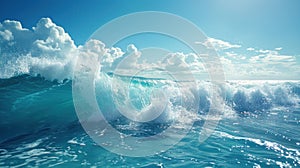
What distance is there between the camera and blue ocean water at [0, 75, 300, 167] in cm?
725

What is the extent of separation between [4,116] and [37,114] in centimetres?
188

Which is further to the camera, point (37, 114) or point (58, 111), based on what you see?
point (58, 111)

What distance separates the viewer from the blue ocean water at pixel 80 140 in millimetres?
7254

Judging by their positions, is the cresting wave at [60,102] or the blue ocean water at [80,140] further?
the cresting wave at [60,102]

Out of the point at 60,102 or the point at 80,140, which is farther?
the point at 60,102

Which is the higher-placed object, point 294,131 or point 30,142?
point 30,142

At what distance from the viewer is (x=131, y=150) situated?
8.31 m

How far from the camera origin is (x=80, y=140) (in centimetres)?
942

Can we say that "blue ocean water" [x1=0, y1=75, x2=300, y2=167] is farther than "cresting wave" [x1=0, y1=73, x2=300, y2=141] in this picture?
No

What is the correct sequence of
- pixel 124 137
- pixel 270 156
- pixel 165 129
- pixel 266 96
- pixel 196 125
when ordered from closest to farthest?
pixel 270 156 < pixel 124 137 < pixel 165 129 < pixel 196 125 < pixel 266 96

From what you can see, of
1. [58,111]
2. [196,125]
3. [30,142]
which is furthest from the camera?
[58,111]

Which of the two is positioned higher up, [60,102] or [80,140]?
[60,102]

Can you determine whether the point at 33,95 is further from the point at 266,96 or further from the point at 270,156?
the point at 266,96

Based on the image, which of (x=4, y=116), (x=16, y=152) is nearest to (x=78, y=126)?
(x=16, y=152)
